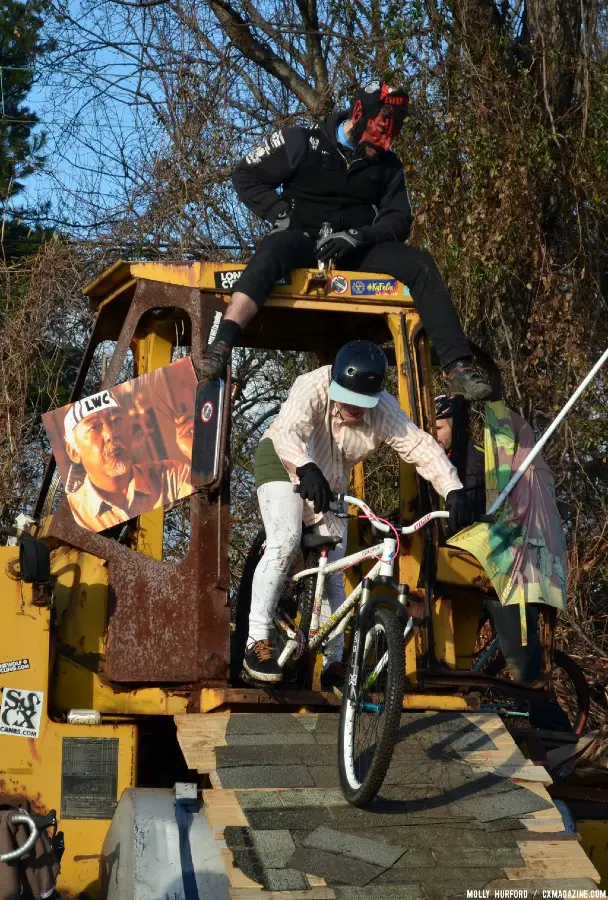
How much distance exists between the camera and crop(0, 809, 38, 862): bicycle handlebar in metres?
5.28

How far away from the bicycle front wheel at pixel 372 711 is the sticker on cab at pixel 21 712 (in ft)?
4.92

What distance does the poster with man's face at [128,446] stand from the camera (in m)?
6.60

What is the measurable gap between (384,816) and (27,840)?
1387 mm

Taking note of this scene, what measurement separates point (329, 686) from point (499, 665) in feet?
7.96

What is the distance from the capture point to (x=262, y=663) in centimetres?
623

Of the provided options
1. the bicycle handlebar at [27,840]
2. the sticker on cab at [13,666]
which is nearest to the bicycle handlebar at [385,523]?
the sticker on cab at [13,666]

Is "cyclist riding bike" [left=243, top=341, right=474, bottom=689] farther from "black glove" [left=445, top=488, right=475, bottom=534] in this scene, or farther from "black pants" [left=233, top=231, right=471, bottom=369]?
"black pants" [left=233, top=231, right=471, bottom=369]

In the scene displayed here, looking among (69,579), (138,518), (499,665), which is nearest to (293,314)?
(138,518)

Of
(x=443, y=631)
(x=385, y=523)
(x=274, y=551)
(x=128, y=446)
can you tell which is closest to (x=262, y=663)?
(x=274, y=551)

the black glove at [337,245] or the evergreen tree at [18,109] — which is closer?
the black glove at [337,245]

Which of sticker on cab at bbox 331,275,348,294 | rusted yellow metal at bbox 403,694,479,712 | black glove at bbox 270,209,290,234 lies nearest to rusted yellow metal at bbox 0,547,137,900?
rusted yellow metal at bbox 403,694,479,712

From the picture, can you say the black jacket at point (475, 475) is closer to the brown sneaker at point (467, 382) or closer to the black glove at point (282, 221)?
the brown sneaker at point (467, 382)

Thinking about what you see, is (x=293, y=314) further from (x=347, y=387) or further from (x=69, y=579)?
(x=69, y=579)

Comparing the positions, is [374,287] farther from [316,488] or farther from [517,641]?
[517,641]
